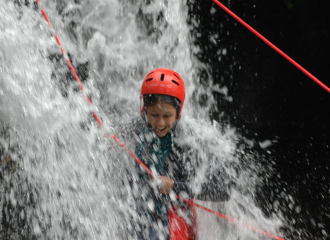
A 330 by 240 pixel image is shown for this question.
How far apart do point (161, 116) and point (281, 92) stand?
9.05 ft

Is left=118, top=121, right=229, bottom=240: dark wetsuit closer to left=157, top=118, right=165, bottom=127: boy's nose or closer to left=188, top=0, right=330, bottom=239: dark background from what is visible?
left=157, top=118, right=165, bottom=127: boy's nose

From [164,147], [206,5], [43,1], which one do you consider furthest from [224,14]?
[164,147]

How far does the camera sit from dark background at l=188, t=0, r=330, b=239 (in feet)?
10.4

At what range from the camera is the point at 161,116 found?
165 cm

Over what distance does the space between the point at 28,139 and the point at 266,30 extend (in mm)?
3484

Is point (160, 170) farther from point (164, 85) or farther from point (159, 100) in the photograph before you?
point (164, 85)

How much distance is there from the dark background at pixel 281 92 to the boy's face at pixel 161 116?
2.36 meters

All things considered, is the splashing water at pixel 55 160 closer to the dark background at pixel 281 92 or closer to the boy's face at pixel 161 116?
the boy's face at pixel 161 116

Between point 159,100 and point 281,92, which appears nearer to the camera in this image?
point 159,100

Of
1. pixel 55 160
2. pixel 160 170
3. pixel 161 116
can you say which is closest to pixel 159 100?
pixel 161 116

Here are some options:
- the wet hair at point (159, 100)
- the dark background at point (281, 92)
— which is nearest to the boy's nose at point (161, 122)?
the wet hair at point (159, 100)

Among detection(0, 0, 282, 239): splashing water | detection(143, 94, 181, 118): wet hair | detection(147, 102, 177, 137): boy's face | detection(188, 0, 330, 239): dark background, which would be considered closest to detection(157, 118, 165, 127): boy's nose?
detection(147, 102, 177, 137): boy's face

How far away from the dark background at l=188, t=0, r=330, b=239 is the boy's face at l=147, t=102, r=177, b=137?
236 centimetres

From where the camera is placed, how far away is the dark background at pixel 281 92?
3.17 meters
